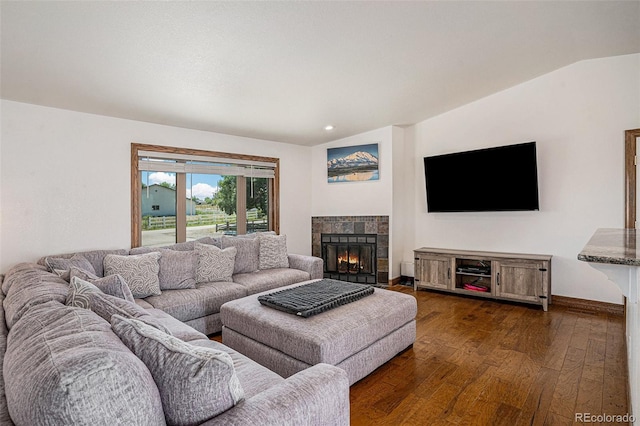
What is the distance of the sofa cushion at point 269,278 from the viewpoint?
355cm

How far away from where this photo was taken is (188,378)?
0.98 metres

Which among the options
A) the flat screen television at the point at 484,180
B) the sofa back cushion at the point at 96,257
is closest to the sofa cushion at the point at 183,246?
the sofa back cushion at the point at 96,257

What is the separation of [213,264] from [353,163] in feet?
9.17

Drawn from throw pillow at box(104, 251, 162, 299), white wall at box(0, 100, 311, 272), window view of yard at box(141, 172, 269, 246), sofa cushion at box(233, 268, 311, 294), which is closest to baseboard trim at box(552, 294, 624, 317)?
sofa cushion at box(233, 268, 311, 294)

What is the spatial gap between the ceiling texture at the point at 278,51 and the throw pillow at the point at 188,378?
1922 millimetres

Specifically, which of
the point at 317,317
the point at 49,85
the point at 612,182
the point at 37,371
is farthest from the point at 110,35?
the point at 612,182

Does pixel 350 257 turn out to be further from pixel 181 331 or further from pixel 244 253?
pixel 181 331

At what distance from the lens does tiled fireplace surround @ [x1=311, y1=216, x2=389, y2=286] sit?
504 centimetres

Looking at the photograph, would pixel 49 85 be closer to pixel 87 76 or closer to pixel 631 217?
pixel 87 76

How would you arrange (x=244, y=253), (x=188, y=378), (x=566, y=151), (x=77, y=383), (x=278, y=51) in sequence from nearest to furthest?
(x=77, y=383) < (x=188, y=378) < (x=278, y=51) < (x=566, y=151) < (x=244, y=253)

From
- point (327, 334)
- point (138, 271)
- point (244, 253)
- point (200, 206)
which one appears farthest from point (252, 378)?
point (200, 206)

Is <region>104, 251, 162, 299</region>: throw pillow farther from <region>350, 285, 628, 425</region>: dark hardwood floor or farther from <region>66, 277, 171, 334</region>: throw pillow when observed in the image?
<region>350, 285, 628, 425</region>: dark hardwood floor

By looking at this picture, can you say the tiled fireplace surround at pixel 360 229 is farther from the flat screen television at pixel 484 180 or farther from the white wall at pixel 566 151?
the white wall at pixel 566 151

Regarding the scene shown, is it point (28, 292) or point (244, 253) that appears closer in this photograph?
point (28, 292)
